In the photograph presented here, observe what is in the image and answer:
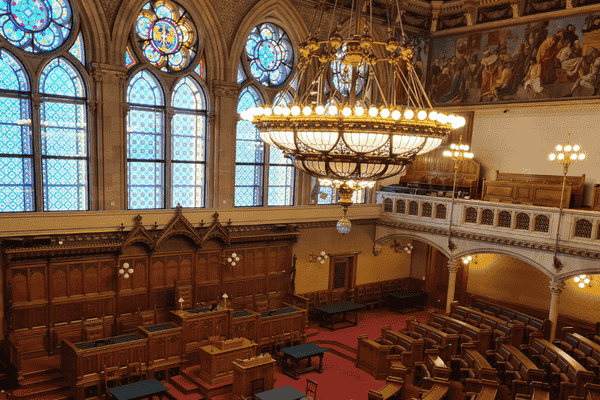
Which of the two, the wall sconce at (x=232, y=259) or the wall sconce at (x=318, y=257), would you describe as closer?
the wall sconce at (x=232, y=259)

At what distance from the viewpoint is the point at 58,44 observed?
13.3 m

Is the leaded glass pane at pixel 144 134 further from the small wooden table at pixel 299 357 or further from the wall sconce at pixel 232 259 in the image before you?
the small wooden table at pixel 299 357

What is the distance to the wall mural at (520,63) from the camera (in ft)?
52.1

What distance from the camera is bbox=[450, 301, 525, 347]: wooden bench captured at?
13.4 m

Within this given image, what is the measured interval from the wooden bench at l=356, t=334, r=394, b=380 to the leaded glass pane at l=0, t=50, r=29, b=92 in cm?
1136

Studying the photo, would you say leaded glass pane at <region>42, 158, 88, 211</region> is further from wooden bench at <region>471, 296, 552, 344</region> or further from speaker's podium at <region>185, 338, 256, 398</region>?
wooden bench at <region>471, 296, 552, 344</region>

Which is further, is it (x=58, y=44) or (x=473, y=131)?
(x=473, y=131)

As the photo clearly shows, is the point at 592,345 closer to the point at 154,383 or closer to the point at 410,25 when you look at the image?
the point at 154,383

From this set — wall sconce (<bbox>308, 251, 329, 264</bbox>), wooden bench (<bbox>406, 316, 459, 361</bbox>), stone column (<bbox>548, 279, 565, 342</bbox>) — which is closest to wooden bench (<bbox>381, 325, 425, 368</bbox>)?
wooden bench (<bbox>406, 316, 459, 361</bbox>)

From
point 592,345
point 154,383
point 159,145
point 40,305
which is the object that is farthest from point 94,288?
point 592,345

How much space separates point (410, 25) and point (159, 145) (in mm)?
11035

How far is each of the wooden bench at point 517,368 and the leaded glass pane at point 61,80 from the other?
12935 mm

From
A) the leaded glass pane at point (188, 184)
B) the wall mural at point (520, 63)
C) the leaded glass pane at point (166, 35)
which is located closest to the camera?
the leaded glass pane at point (166, 35)

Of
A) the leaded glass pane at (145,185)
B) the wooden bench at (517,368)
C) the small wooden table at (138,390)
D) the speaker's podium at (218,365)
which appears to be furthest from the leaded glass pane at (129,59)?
the wooden bench at (517,368)
